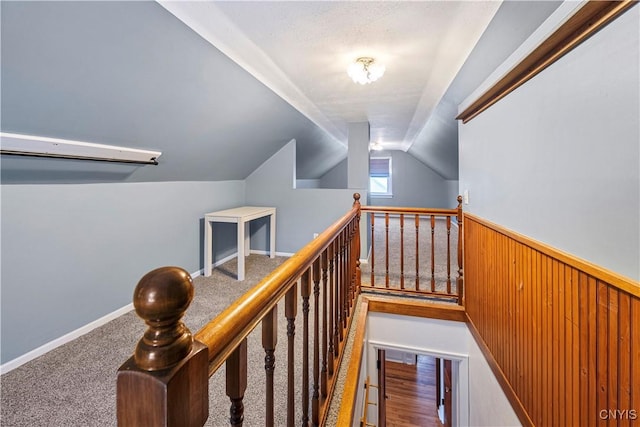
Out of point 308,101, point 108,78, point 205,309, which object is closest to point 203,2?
point 108,78

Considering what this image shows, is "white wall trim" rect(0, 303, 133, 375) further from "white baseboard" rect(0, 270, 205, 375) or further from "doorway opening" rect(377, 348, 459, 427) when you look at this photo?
"doorway opening" rect(377, 348, 459, 427)

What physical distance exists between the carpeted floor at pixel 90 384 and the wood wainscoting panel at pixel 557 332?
4.05ft

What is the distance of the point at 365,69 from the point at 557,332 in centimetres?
202

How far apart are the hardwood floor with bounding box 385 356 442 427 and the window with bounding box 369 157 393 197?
4.16m

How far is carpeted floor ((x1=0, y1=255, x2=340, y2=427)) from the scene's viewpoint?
4.63 feet

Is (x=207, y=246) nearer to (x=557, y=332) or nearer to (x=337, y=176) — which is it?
(x=557, y=332)

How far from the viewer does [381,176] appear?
26.1 feet

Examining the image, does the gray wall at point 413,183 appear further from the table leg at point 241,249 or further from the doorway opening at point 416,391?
the table leg at point 241,249

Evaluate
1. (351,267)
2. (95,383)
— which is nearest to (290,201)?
(351,267)

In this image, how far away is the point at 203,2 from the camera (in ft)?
5.00

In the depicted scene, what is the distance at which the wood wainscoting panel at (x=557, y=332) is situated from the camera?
960 mm

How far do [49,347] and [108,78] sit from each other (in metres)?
1.78

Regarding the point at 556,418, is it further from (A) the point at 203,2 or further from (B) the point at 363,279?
(A) the point at 203,2

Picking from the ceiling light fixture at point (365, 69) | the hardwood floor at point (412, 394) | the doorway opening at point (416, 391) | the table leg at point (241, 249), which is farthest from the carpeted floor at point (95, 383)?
the hardwood floor at point (412, 394)
